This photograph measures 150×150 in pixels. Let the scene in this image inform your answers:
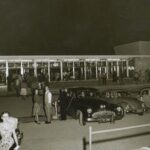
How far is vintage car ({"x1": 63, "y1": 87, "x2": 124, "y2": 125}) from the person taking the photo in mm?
A: 14305

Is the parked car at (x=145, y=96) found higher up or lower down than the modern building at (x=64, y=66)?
lower down

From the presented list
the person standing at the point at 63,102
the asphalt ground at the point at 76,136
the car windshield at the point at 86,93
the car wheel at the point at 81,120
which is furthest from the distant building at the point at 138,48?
the car wheel at the point at 81,120

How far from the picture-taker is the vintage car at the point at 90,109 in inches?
563

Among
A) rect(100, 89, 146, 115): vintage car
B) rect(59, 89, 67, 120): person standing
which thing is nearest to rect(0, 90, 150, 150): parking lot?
rect(59, 89, 67, 120): person standing

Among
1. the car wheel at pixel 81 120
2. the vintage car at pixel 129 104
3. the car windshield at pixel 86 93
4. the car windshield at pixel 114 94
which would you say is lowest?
the car wheel at pixel 81 120

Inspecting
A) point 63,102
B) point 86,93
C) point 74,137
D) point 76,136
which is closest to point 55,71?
point 86,93

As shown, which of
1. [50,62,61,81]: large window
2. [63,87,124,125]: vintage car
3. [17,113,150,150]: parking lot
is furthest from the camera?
[50,62,61,81]: large window

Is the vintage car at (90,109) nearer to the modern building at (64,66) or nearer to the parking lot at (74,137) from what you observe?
the parking lot at (74,137)

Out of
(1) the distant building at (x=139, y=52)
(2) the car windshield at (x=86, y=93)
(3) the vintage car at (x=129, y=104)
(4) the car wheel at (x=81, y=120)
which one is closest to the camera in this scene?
(4) the car wheel at (x=81, y=120)

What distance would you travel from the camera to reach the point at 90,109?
565 inches

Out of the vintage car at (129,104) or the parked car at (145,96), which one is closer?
the vintage car at (129,104)

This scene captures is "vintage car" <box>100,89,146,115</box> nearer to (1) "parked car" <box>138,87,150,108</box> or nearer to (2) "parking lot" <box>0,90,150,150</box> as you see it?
(2) "parking lot" <box>0,90,150,150</box>

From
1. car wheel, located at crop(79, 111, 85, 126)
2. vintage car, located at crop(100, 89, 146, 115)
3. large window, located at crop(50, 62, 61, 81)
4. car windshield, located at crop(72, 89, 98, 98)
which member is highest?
large window, located at crop(50, 62, 61, 81)

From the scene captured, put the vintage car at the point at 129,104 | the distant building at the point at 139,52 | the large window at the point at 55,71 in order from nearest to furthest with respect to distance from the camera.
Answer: the vintage car at the point at 129,104 < the large window at the point at 55,71 < the distant building at the point at 139,52
